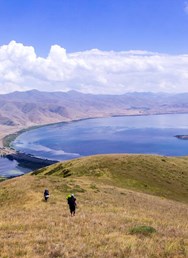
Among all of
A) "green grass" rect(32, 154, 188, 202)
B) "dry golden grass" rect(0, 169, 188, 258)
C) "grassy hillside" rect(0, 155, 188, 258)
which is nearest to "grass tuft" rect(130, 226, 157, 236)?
"grassy hillside" rect(0, 155, 188, 258)

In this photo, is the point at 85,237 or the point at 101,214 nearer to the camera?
the point at 85,237

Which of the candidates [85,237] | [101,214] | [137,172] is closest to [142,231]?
[85,237]

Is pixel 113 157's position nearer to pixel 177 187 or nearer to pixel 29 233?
pixel 177 187

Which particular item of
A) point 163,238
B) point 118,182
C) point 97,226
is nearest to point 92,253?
point 163,238

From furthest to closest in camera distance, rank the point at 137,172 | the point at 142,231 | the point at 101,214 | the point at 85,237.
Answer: the point at 137,172, the point at 101,214, the point at 142,231, the point at 85,237

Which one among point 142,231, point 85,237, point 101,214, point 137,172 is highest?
point 137,172

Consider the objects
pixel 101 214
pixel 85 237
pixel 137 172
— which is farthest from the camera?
pixel 137 172

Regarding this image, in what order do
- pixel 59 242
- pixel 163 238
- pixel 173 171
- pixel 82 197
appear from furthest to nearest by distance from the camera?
pixel 173 171, pixel 82 197, pixel 163 238, pixel 59 242

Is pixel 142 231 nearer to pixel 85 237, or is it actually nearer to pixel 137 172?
pixel 85 237
